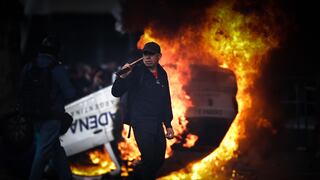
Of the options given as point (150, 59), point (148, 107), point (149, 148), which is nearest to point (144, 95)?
point (148, 107)

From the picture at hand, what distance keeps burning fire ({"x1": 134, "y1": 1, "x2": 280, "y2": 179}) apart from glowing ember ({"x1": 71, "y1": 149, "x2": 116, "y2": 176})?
1293 mm

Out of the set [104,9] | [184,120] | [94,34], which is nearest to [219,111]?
[184,120]

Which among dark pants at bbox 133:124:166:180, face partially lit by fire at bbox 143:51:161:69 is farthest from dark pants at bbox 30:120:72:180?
face partially lit by fire at bbox 143:51:161:69

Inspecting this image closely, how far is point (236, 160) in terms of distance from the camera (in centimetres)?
938

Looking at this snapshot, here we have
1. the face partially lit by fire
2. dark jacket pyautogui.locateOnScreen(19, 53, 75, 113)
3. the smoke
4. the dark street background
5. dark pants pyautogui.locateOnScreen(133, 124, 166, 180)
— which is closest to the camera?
dark pants pyautogui.locateOnScreen(133, 124, 166, 180)

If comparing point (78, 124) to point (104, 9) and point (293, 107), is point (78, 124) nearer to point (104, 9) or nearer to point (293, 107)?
point (293, 107)

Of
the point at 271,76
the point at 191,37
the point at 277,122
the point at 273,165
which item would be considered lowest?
the point at 273,165

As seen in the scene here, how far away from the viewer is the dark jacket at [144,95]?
734 centimetres

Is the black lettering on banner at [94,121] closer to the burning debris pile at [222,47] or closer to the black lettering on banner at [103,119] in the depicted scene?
the black lettering on banner at [103,119]

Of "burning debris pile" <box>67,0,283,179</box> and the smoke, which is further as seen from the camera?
the smoke

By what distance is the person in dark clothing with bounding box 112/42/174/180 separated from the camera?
731 centimetres

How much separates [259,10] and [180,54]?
4.87ft

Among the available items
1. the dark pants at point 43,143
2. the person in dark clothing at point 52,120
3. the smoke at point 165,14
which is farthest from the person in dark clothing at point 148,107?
the smoke at point 165,14

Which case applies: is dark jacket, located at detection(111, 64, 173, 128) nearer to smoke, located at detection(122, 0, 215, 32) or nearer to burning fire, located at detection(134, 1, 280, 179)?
burning fire, located at detection(134, 1, 280, 179)
